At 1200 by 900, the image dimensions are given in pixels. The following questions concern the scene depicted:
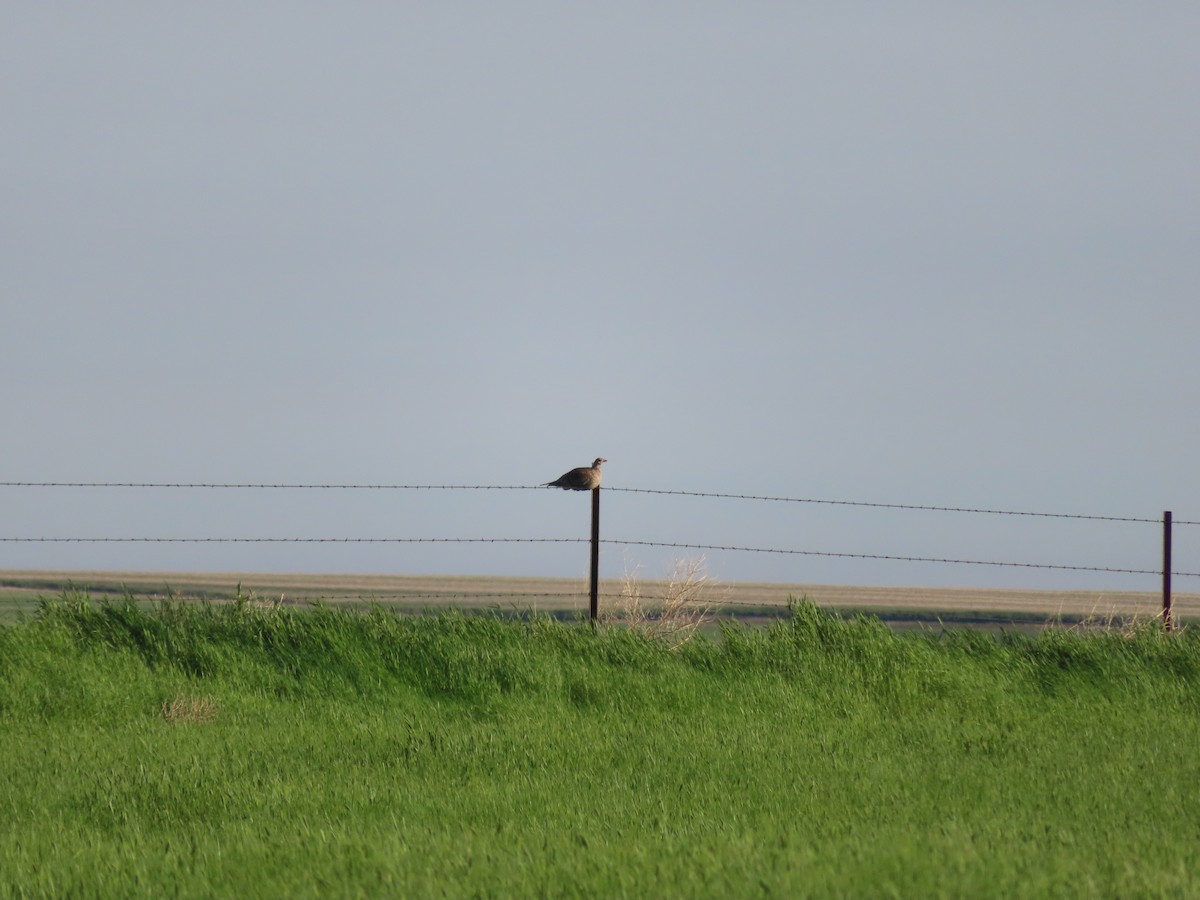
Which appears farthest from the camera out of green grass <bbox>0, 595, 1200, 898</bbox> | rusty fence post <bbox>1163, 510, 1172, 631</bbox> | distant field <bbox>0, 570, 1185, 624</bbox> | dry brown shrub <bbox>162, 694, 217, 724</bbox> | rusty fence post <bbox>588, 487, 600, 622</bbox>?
distant field <bbox>0, 570, 1185, 624</bbox>

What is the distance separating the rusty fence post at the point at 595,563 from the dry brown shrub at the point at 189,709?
3887mm

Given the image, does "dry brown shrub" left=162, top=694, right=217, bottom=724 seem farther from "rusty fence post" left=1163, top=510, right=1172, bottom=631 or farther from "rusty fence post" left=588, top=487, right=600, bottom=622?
"rusty fence post" left=1163, top=510, right=1172, bottom=631

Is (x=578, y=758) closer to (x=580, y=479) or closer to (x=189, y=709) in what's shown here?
(x=189, y=709)

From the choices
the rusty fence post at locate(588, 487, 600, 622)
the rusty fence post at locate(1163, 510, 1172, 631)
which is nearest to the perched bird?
the rusty fence post at locate(588, 487, 600, 622)

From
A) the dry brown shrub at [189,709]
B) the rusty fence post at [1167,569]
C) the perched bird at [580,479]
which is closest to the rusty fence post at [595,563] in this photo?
the perched bird at [580,479]

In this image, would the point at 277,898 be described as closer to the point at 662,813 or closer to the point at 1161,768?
the point at 662,813

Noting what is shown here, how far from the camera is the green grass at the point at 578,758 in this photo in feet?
15.1

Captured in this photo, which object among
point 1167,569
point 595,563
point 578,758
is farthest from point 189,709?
point 1167,569

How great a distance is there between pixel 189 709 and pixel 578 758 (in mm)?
3429

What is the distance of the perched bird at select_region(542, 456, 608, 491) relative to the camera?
1211 centimetres

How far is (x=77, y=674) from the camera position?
9547 millimetres

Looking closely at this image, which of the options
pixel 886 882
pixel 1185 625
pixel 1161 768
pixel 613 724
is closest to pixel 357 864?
pixel 886 882

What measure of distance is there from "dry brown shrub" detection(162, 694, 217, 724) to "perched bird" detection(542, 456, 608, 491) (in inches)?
171

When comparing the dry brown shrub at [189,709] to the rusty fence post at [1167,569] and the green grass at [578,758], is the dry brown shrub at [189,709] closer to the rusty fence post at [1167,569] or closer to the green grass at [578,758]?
A: the green grass at [578,758]
